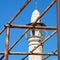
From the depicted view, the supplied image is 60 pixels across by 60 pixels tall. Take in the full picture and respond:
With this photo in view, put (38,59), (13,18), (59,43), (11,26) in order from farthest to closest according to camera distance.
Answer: (38,59)
(11,26)
(13,18)
(59,43)

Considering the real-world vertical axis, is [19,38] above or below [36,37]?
below

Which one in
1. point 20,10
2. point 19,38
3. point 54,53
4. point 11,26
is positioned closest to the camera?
point 20,10

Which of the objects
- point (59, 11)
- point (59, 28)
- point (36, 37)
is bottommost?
point (59, 28)

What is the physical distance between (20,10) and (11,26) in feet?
4.50

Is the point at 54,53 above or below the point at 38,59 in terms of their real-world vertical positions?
below

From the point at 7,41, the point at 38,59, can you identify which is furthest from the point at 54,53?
the point at 38,59

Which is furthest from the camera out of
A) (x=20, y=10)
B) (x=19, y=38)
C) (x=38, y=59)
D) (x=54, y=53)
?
(x=38, y=59)

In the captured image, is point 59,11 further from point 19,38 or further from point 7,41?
point 19,38

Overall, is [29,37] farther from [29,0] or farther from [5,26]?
[29,0]

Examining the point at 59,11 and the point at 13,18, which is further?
the point at 13,18

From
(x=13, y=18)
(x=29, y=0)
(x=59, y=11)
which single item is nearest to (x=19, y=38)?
(x=13, y=18)

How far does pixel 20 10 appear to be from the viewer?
6.82m

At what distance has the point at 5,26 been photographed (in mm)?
8172

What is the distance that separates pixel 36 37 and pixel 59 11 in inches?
1195
